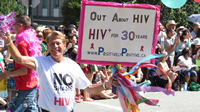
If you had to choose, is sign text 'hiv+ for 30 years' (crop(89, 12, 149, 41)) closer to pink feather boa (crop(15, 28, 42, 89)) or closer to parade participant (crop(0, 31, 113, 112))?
parade participant (crop(0, 31, 113, 112))

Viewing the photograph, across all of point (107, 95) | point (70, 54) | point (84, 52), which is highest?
point (84, 52)

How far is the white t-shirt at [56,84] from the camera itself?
12.0ft

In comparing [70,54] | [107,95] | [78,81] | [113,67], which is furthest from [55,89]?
[107,95]

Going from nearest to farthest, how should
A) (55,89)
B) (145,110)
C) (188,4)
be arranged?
(55,89) < (145,110) < (188,4)

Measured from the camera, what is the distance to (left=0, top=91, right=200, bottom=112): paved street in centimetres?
741

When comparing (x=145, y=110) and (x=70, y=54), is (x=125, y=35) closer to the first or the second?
(x=145, y=110)

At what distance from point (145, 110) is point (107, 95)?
169 centimetres

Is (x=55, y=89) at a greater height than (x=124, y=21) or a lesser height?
lesser

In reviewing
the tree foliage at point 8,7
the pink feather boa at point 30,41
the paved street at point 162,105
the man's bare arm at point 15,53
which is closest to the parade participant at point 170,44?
the paved street at point 162,105

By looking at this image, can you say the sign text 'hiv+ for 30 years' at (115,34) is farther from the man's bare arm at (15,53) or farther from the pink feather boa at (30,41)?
the pink feather boa at (30,41)

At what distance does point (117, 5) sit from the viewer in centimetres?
381

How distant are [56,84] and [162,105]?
473cm

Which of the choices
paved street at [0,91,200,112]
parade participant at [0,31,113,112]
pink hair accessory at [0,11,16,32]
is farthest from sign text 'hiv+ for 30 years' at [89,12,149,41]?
paved street at [0,91,200,112]

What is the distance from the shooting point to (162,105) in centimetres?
793
